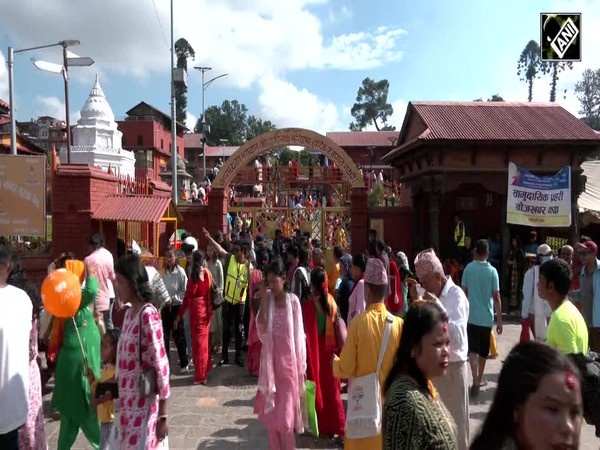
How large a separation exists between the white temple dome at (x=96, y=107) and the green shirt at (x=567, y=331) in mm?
27547

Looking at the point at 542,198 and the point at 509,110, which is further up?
the point at 509,110

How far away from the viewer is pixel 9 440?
3.07 metres

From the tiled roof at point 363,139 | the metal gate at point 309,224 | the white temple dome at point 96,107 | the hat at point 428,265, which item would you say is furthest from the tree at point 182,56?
the hat at point 428,265

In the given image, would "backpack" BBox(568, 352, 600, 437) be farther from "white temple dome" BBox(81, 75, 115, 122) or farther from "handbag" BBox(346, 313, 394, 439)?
"white temple dome" BBox(81, 75, 115, 122)

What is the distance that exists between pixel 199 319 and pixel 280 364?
2780 mm

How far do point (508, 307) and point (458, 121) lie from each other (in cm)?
524

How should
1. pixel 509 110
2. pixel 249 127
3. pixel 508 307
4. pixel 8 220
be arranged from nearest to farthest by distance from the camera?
1. pixel 8 220
2. pixel 508 307
3. pixel 509 110
4. pixel 249 127

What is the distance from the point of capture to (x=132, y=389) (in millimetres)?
3035

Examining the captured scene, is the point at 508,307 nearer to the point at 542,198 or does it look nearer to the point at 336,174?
the point at 542,198

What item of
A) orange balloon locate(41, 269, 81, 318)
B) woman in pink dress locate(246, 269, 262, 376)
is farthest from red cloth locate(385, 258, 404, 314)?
orange balloon locate(41, 269, 81, 318)

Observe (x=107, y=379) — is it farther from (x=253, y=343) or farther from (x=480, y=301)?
(x=480, y=301)

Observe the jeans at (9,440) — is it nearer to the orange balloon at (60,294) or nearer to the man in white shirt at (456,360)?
the orange balloon at (60,294)

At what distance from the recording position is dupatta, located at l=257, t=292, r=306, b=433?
175 inches

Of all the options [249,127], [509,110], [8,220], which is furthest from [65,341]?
[249,127]
